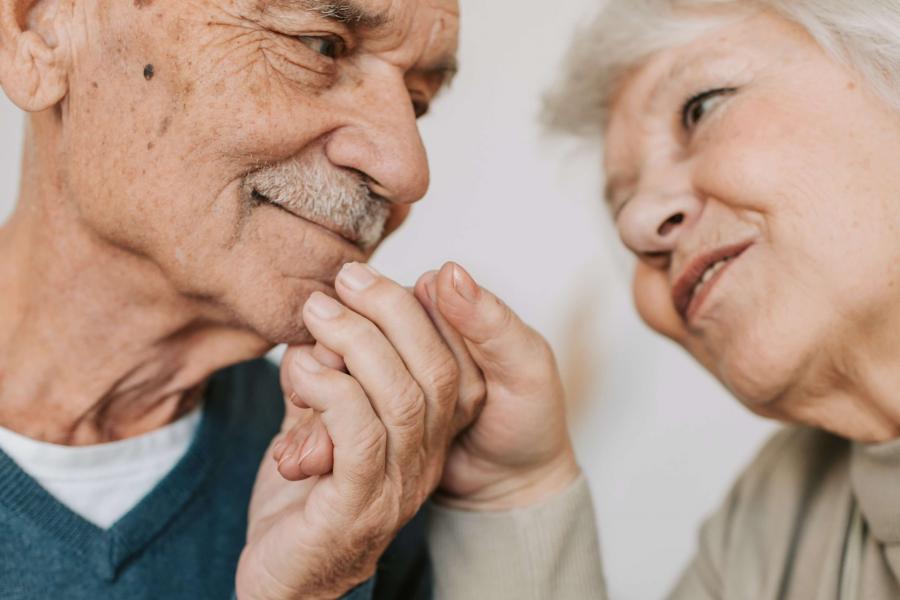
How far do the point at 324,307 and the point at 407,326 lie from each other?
0.09 metres

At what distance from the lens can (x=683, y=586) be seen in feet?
4.88

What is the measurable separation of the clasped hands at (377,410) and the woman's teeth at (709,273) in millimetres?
251

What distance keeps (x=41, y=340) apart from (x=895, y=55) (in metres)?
1.09

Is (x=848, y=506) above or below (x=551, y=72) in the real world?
below

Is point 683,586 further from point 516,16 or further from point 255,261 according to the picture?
point 516,16

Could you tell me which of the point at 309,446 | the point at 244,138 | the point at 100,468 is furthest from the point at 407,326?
A: the point at 100,468

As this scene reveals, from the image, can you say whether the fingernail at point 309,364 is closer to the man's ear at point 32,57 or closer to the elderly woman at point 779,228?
the elderly woman at point 779,228

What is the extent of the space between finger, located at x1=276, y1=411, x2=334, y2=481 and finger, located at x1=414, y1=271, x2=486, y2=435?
0.18 meters

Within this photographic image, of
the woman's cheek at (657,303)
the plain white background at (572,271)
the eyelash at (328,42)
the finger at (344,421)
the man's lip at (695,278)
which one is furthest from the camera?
the plain white background at (572,271)

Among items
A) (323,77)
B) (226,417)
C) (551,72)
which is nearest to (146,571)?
(226,417)

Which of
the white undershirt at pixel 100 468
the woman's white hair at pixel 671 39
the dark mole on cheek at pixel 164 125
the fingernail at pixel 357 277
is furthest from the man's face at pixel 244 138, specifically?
the woman's white hair at pixel 671 39

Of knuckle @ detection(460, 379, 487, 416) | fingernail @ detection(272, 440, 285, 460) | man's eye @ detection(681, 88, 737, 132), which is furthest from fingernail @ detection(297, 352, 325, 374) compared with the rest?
man's eye @ detection(681, 88, 737, 132)

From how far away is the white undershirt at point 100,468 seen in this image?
1080mm

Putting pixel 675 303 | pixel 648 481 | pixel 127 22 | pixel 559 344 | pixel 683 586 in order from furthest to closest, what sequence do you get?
1. pixel 648 481
2. pixel 559 344
3. pixel 683 586
4. pixel 675 303
5. pixel 127 22
